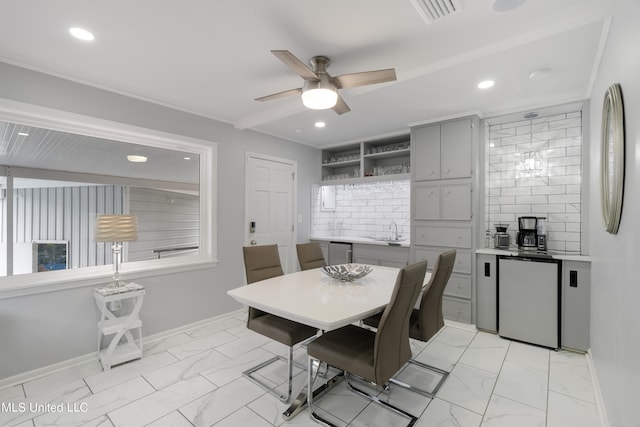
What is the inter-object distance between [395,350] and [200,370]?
1.73m

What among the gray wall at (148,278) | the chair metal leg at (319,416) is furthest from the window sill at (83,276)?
the chair metal leg at (319,416)

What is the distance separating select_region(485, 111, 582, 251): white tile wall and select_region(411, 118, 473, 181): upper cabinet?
376 mm

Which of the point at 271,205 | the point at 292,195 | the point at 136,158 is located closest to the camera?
the point at 136,158

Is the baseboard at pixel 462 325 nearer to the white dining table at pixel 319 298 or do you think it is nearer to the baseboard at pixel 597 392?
the baseboard at pixel 597 392

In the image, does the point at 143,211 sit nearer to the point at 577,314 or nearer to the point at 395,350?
the point at 395,350

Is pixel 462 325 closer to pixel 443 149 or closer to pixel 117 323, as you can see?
pixel 443 149

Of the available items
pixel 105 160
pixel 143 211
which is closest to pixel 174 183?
pixel 143 211

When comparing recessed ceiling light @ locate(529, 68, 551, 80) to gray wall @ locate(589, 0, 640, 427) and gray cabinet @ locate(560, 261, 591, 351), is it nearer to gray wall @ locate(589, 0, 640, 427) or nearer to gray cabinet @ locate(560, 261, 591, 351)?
gray wall @ locate(589, 0, 640, 427)

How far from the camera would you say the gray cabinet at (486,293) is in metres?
3.24

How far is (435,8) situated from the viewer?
1647 millimetres

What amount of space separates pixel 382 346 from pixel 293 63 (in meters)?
1.76

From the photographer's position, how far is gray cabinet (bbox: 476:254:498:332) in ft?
10.6

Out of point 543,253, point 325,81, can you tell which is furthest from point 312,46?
point 543,253

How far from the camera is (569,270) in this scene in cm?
283
